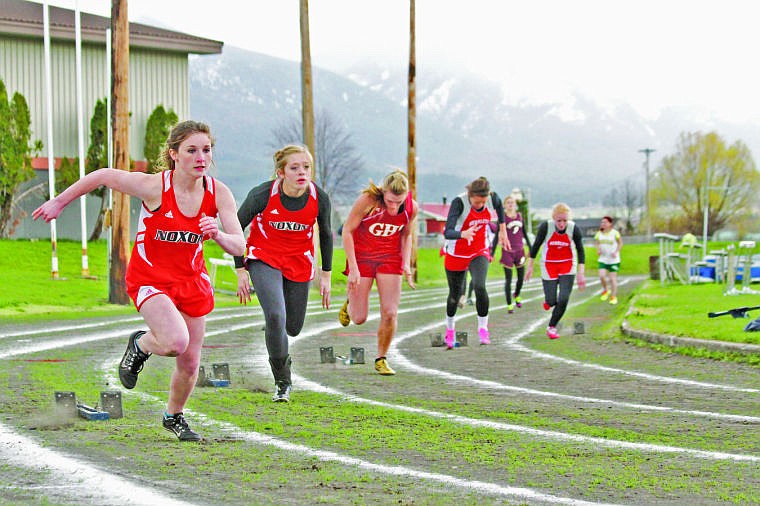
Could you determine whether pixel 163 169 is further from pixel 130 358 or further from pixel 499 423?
pixel 499 423

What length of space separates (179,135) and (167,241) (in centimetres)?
66

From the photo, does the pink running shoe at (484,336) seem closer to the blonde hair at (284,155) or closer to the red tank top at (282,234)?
the red tank top at (282,234)

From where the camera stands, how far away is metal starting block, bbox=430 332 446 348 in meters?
15.8

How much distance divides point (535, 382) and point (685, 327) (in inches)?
228

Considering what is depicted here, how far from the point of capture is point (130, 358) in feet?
24.8

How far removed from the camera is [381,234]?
12.1 m

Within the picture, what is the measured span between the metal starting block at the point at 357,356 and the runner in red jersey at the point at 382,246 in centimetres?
94

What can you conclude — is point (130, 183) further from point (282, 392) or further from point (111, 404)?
point (282, 392)

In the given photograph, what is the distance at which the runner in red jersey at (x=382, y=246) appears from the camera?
38.9 feet

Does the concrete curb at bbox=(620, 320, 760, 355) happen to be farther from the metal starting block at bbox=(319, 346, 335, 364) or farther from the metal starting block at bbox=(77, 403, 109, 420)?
the metal starting block at bbox=(77, 403, 109, 420)

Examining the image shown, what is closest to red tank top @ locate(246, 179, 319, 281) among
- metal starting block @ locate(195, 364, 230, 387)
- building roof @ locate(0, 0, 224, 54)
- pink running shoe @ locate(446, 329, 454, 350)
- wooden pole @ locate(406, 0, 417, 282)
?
metal starting block @ locate(195, 364, 230, 387)

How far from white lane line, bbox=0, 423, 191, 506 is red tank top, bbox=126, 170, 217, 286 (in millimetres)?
1188

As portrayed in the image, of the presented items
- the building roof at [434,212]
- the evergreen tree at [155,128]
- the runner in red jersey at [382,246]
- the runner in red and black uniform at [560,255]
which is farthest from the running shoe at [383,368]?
the building roof at [434,212]

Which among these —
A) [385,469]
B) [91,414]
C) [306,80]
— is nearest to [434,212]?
[306,80]
